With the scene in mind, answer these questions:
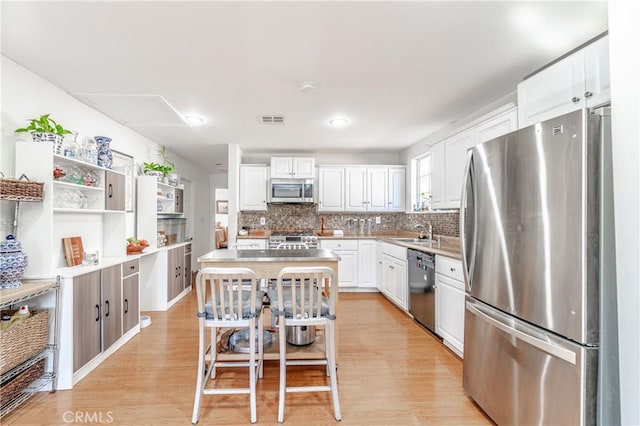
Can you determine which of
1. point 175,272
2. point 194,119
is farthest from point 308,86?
point 175,272

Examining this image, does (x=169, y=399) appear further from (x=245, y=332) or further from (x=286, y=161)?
(x=286, y=161)

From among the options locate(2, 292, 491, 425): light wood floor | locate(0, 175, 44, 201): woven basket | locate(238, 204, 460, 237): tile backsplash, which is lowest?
locate(2, 292, 491, 425): light wood floor

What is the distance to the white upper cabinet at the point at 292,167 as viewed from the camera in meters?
4.93

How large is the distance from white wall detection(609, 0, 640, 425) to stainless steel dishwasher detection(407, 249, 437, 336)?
1.80 metres

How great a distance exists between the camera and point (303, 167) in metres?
4.97

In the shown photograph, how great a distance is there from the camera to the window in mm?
4555

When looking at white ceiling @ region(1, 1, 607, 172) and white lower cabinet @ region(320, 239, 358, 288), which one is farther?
white lower cabinet @ region(320, 239, 358, 288)

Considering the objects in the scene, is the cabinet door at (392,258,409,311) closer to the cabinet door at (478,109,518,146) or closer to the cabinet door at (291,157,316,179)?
the cabinet door at (478,109,518,146)

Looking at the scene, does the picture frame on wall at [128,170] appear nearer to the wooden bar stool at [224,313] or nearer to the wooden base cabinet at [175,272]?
the wooden base cabinet at [175,272]

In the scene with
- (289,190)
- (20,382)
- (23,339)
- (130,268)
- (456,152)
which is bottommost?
(20,382)

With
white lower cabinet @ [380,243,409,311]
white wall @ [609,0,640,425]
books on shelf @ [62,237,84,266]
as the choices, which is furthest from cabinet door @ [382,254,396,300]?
books on shelf @ [62,237,84,266]

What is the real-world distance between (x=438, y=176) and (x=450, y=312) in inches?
62.2

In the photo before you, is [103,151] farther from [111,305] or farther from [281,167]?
[281,167]

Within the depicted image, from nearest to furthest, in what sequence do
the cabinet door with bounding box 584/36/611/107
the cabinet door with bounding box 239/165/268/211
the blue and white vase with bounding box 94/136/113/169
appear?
the cabinet door with bounding box 584/36/611/107 → the blue and white vase with bounding box 94/136/113/169 → the cabinet door with bounding box 239/165/268/211
